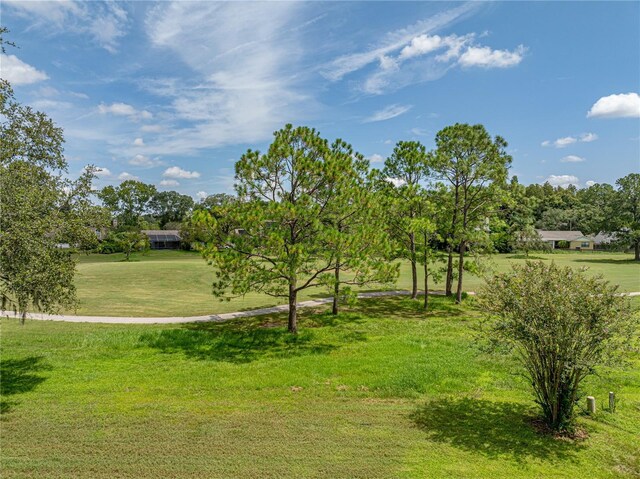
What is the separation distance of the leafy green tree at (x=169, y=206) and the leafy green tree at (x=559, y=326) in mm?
86112

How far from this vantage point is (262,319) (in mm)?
17984

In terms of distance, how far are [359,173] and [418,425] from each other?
34.8 ft

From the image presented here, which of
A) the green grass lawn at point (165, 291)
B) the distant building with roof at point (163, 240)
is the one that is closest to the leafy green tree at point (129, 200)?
the distant building with roof at point (163, 240)

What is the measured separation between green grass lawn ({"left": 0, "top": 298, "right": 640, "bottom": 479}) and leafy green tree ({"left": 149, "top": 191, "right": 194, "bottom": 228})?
7614 centimetres

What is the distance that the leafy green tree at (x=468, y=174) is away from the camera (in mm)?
21234

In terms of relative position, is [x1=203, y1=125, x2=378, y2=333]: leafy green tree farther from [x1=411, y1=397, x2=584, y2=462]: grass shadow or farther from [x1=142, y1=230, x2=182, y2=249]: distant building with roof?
[x1=142, y1=230, x2=182, y2=249]: distant building with roof

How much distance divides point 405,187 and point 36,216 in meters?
17.4

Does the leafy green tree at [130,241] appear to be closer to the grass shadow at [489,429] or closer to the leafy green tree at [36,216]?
the leafy green tree at [36,216]

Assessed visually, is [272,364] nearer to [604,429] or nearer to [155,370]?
[155,370]

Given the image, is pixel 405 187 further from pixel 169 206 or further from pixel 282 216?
pixel 169 206

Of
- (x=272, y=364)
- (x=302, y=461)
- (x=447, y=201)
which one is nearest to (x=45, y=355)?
(x=272, y=364)

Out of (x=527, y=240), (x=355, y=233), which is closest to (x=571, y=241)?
(x=527, y=240)

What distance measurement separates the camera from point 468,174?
854 inches

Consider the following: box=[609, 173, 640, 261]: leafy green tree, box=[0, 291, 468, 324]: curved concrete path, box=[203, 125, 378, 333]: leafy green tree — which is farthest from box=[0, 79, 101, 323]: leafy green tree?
box=[609, 173, 640, 261]: leafy green tree
